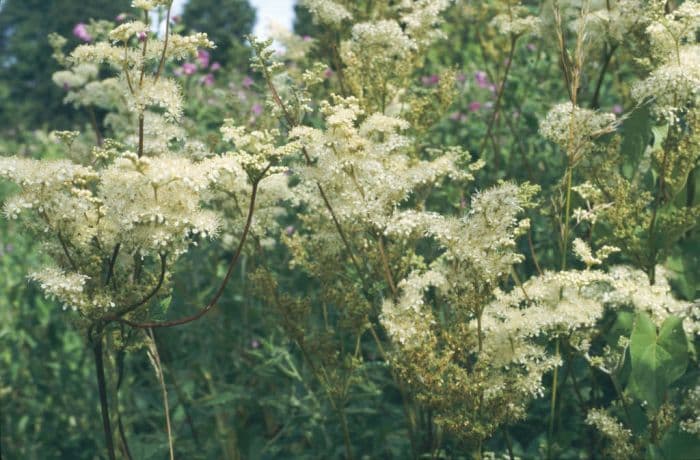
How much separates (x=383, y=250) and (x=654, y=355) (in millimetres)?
898

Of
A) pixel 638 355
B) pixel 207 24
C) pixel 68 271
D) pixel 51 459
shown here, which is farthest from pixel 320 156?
pixel 207 24

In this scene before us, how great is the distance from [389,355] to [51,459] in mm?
2371

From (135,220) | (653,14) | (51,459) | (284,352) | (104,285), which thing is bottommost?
(51,459)

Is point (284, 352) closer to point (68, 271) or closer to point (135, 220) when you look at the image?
point (68, 271)

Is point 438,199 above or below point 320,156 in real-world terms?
below

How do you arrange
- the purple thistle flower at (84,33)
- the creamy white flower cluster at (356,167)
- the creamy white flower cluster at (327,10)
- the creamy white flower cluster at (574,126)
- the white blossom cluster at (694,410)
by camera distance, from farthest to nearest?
the purple thistle flower at (84,33) < the creamy white flower cluster at (327,10) < the creamy white flower cluster at (574,126) < the creamy white flower cluster at (356,167) < the white blossom cluster at (694,410)

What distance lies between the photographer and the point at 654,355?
2172 mm

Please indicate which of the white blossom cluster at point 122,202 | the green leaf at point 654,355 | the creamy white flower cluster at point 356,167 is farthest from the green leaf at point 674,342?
the white blossom cluster at point 122,202

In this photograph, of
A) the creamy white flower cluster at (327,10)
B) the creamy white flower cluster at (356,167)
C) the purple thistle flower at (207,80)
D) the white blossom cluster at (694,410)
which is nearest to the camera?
the white blossom cluster at (694,410)

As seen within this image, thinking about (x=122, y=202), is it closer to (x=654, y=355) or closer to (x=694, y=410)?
(x=654, y=355)

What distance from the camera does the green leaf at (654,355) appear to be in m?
2.17

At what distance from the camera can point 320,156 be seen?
238 cm

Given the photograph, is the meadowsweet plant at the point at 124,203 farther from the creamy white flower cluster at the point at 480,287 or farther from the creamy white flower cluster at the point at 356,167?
the creamy white flower cluster at the point at 480,287

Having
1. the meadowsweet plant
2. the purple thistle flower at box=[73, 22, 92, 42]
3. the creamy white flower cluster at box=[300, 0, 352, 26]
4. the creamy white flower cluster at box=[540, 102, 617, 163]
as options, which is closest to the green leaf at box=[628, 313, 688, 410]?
the creamy white flower cluster at box=[540, 102, 617, 163]
